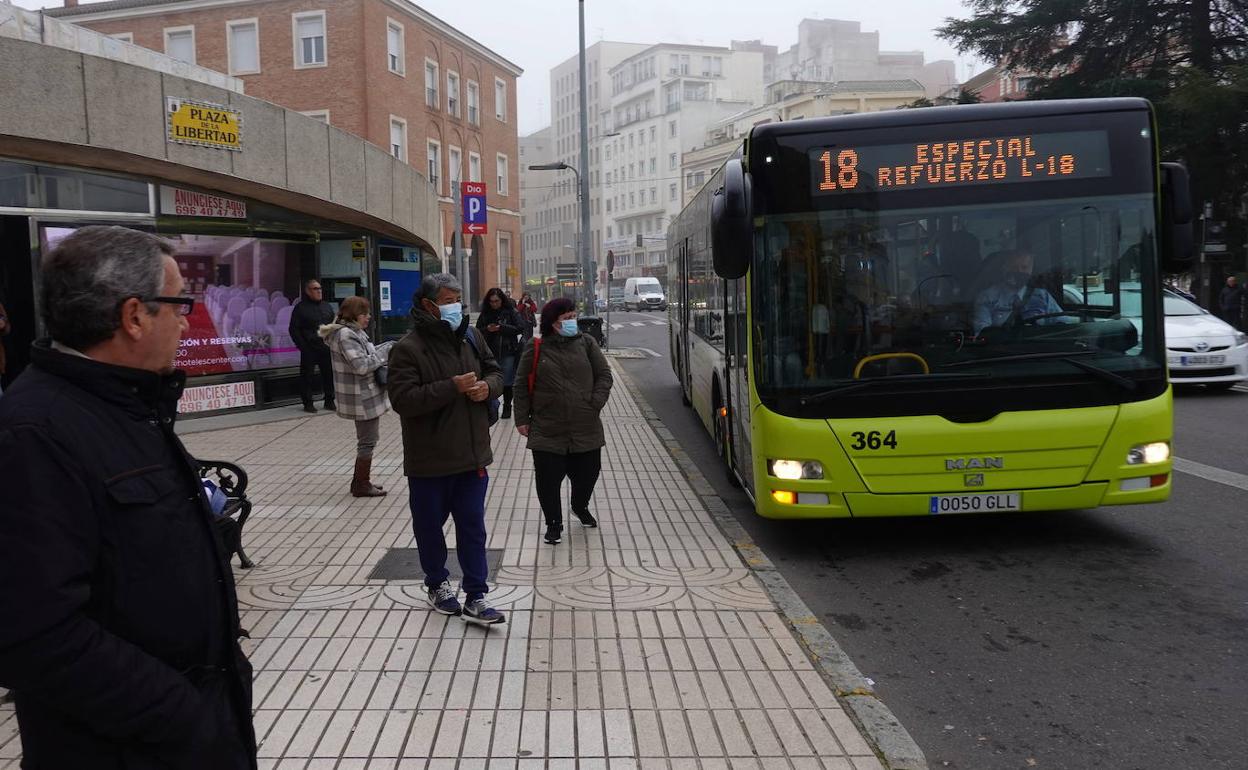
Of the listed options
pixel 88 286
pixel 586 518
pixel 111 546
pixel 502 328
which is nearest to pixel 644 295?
pixel 502 328

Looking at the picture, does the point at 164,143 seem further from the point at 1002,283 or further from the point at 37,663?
the point at 37,663

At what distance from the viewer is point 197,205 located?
519 inches

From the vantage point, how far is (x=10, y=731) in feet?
13.5

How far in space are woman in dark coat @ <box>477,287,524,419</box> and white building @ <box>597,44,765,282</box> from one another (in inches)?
3680

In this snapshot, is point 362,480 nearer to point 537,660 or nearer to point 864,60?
point 537,660

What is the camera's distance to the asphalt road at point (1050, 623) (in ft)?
13.6

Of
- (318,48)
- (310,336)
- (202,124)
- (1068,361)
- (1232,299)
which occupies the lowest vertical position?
(1068,361)

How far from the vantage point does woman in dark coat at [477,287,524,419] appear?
1384 centimetres

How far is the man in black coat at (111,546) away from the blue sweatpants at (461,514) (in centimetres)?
324

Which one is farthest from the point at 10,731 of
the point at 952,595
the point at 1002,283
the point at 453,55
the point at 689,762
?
the point at 453,55

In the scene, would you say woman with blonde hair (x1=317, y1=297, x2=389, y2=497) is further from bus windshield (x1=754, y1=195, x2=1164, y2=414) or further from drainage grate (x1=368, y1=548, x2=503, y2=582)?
bus windshield (x1=754, y1=195, x2=1164, y2=414)

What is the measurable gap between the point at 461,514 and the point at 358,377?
3665 mm

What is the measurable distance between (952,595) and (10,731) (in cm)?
480

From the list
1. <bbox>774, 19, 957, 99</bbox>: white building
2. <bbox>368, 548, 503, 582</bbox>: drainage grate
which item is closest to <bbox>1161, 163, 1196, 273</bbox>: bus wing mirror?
<bbox>368, 548, 503, 582</bbox>: drainage grate
